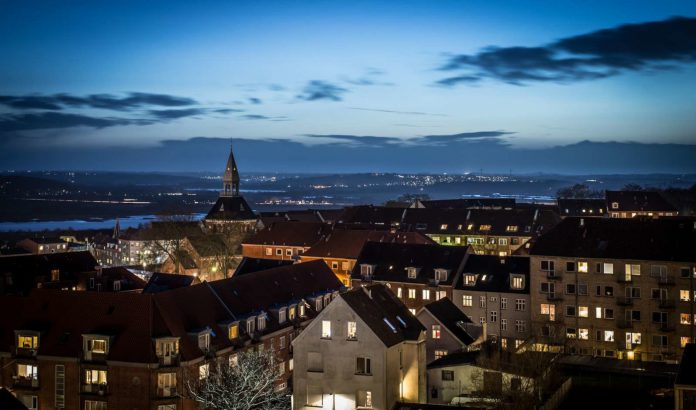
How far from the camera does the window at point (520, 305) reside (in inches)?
2717

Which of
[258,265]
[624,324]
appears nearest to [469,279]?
[624,324]

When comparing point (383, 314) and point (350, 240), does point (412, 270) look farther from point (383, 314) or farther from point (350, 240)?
point (383, 314)

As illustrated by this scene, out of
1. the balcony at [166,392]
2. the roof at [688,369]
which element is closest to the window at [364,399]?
the balcony at [166,392]

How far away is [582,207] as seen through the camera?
155250 mm

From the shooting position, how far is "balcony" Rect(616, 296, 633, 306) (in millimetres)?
64500

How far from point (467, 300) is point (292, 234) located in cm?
4757

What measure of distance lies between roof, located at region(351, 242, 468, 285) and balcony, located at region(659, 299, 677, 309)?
62.4 feet

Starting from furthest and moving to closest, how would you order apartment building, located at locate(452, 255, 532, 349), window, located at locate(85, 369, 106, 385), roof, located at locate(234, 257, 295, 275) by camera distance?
1. roof, located at locate(234, 257, 295, 275)
2. apartment building, located at locate(452, 255, 532, 349)
3. window, located at locate(85, 369, 106, 385)

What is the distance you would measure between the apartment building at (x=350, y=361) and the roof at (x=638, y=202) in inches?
4254

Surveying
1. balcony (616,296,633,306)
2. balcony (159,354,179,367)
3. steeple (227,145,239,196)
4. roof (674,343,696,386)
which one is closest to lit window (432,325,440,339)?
balcony (616,296,633,306)

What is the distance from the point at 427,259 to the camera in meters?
76.8

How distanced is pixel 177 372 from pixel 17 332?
11504 millimetres

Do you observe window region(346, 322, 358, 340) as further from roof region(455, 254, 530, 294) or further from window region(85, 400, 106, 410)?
roof region(455, 254, 530, 294)

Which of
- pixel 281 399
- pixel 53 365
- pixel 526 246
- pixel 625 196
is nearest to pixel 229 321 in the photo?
pixel 281 399
